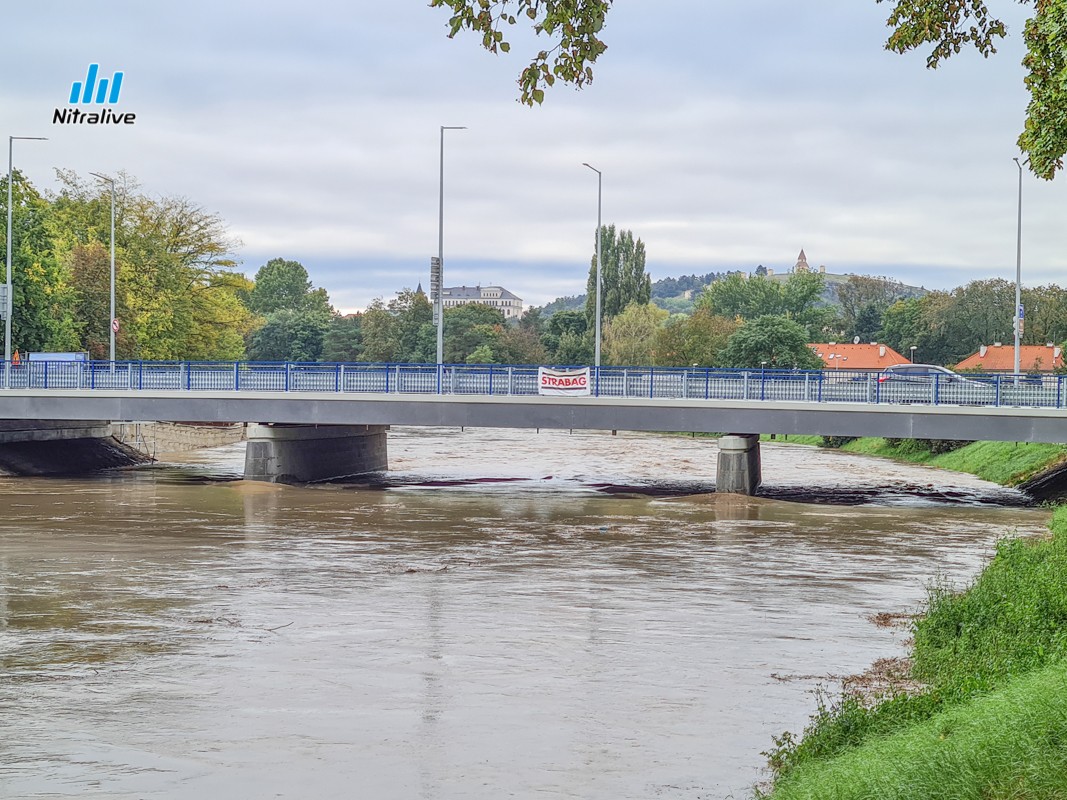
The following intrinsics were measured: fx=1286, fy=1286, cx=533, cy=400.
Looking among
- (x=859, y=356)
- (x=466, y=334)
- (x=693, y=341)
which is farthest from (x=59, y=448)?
(x=859, y=356)

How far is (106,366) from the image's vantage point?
166ft

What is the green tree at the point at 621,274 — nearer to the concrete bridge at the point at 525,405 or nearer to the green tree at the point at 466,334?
the green tree at the point at 466,334

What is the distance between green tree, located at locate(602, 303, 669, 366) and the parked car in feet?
202

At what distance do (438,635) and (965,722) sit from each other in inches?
398

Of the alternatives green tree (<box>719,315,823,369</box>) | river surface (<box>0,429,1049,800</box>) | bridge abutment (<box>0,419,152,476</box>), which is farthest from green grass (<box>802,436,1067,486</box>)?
bridge abutment (<box>0,419,152,476</box>)

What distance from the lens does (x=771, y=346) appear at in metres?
92.8

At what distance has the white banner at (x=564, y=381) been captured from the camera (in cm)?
4544

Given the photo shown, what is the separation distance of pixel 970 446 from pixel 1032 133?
48.8 meters

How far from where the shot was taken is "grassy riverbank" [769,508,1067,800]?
920cm

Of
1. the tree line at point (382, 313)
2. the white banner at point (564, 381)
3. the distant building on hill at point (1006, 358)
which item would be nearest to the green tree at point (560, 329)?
the tree line at point (382, 313)

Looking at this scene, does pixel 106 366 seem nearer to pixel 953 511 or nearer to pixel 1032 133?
pixel 953 511

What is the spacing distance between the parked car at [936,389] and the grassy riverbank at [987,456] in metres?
11.7

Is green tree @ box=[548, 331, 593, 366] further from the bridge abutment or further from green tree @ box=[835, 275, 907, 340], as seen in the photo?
the bridge abutment

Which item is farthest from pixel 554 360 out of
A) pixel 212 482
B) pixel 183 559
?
pixel 183 559
